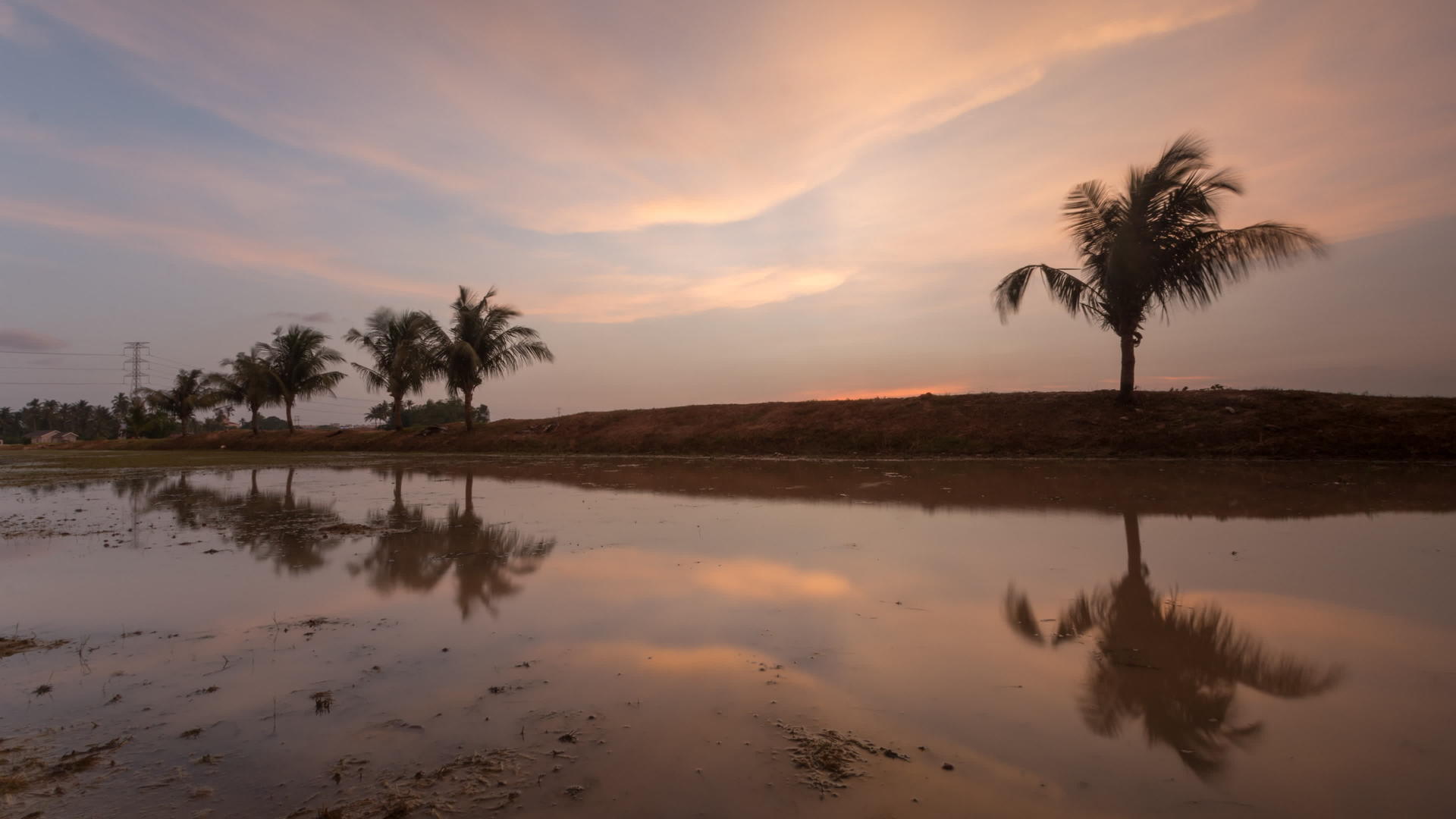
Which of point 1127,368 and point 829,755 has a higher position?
point 1127,368

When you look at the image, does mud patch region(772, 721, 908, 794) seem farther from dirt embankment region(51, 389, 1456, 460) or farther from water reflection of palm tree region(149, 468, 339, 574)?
dirt embankment region(51, 389, 1456, 460)

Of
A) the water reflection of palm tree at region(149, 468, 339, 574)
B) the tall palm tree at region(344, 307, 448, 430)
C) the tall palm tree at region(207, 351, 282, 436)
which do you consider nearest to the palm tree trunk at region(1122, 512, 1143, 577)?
the water reflection of palm tree at region(149, 468, 339, 574)

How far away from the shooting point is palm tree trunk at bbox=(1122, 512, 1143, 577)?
5.52 m

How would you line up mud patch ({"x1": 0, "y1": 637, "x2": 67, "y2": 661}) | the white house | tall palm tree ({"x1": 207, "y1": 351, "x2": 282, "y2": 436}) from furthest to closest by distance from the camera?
the white house, tall palm tree ({"x1": 207, "y1": 351, "x2": 282, "y2": 436}), mud patch ({"x1": 0, "y1": 637, "x2": 67, "y2": 661})

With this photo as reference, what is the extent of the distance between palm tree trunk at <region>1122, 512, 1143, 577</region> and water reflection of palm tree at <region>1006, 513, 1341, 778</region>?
784mm

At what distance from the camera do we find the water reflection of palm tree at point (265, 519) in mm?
6829

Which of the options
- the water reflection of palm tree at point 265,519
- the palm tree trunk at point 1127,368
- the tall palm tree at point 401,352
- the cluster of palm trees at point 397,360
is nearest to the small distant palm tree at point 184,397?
the cluster of palm trees at point 397,360

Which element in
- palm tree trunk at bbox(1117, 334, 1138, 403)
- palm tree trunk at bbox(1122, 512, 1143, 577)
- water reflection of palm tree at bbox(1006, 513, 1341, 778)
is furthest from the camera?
palm tree trunk at bbox(1117, 334, 1138, 403)

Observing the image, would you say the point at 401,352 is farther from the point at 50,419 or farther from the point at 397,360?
the point at 50,419

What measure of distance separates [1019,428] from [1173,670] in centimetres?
1762

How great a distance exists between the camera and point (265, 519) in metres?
9.26

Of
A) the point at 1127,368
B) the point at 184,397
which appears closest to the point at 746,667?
the point at 1127,368

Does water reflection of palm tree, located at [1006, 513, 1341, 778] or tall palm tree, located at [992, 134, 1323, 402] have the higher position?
tall palm tree, located at [992, 134, 1323, 402]

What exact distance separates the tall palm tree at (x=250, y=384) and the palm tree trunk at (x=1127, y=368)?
44.1 meters
